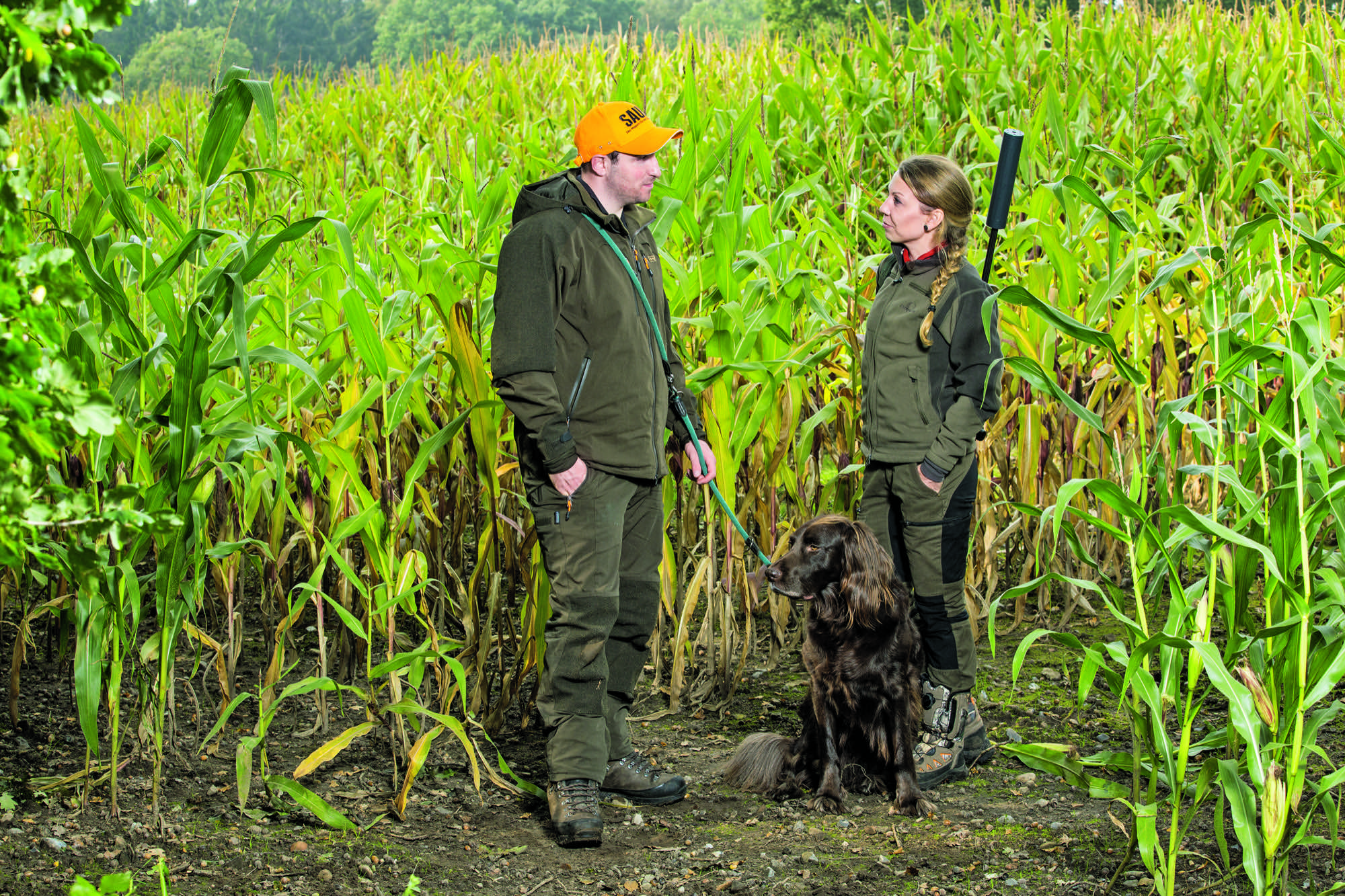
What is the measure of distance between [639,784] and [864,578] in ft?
2.83

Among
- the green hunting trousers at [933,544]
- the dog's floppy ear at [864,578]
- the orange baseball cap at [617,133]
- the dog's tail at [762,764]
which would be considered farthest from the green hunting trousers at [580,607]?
the orange baseball cap at [617,133]

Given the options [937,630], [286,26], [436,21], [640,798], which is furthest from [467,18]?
[640,798]

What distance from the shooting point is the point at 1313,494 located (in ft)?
6.98

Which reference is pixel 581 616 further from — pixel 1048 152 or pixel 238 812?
pixel 1048 152

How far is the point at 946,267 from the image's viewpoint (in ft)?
9.40

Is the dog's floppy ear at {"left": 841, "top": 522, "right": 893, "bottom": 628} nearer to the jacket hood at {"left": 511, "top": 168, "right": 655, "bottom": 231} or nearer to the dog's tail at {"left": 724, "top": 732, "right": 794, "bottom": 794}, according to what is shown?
the dog's tail at {"left": 724, "top": 732, "right": 794, "bottom": 794}

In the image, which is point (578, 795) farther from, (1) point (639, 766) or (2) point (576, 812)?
(1) point (639, 766)

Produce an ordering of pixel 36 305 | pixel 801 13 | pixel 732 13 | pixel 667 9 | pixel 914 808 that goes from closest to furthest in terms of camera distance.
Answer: pixel 36 305, pixel 914 808, pixel 801 13, pixel 732 13, pixel 667 9

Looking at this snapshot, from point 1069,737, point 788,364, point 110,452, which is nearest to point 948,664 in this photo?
point 1069,737

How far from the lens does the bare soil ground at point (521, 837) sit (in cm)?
243

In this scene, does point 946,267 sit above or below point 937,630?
above

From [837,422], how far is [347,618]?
1.89 m

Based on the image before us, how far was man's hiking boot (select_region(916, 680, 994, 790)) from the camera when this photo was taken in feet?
9.71

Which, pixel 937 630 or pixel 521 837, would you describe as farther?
pixel 937 630
